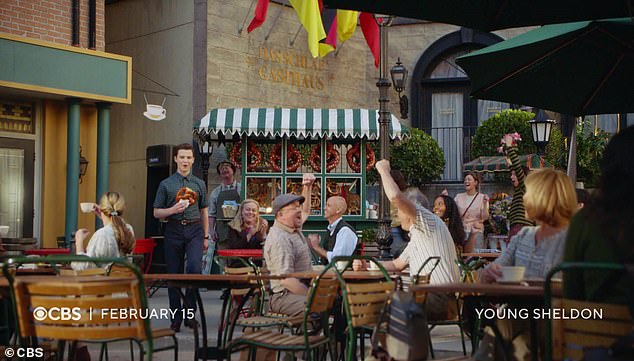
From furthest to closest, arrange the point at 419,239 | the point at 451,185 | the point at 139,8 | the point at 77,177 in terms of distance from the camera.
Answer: the point at 451,185
the point at 139,8
the point at 77,177
the point at 419,239

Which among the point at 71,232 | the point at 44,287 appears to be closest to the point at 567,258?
the point at 44,287

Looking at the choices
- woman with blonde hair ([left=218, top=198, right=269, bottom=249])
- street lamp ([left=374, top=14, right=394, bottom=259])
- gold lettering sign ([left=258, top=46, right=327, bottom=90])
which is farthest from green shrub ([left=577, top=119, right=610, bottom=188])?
woman with blonde hair ([left=218, top=198, right=269, bottom=249])

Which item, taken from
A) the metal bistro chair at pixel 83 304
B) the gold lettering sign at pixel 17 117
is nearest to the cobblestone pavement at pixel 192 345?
the metal bistro chair at pixel 83 304

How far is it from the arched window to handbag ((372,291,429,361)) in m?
22.2

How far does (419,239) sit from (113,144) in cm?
1841

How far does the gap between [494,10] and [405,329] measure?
2.65 metres

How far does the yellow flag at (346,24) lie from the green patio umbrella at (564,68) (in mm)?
2757

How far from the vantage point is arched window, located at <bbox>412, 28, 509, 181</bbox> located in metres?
27.0

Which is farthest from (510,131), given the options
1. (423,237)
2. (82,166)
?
(423,237)

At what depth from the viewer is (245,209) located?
11039 millimetres

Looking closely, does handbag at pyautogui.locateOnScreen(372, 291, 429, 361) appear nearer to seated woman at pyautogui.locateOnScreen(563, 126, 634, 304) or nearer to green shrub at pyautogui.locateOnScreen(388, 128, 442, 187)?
seated woman at pyautogui.locateOnScreen(563, 126, 634, 304)

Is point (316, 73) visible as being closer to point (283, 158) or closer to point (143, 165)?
point (143, 165)

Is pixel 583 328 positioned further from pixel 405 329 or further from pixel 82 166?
pixel 82 166

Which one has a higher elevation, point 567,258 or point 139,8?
point 139,8
